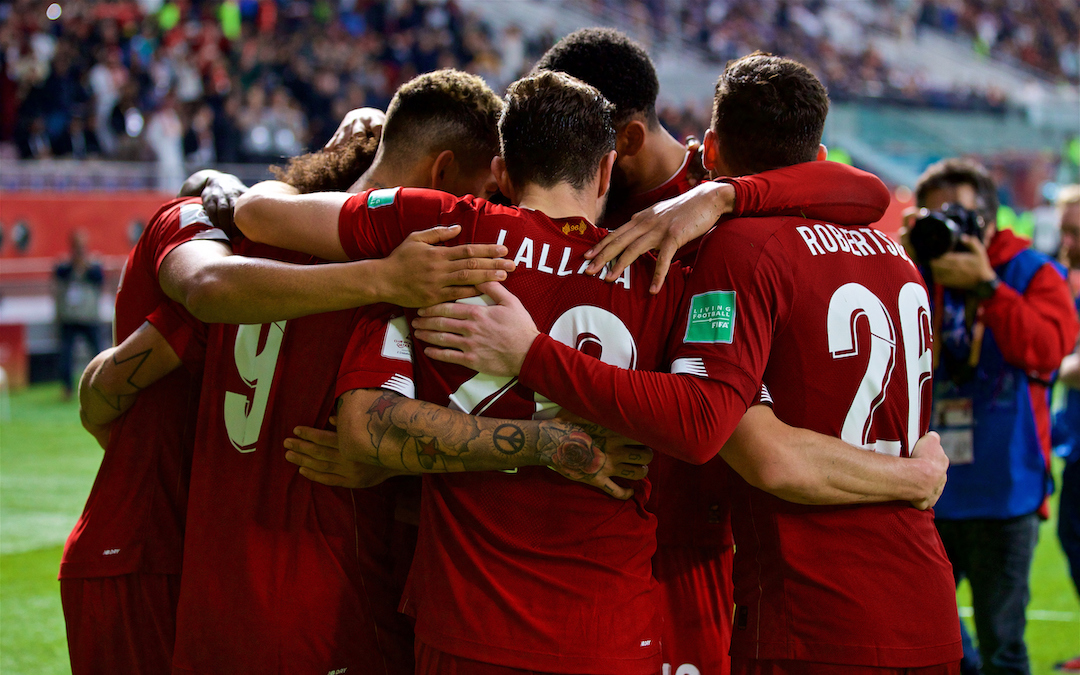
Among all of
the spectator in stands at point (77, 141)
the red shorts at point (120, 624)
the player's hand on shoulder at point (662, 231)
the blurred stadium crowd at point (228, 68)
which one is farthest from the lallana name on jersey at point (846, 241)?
the spectator in stands at point (77, 141)

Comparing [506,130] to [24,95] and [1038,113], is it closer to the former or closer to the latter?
[24,95]

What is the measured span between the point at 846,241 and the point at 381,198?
108 centimetres

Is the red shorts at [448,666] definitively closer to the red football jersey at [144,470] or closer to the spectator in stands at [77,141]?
the red football jersey at [144,470]

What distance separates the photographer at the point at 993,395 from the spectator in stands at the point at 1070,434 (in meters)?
0.76

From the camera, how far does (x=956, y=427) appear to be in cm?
369

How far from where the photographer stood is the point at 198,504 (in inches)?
90.8

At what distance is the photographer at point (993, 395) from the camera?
343 centimetres

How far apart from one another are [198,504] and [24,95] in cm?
1315

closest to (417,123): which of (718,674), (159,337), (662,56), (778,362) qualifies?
(159,337)

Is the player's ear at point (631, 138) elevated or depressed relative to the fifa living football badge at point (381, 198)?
elevated

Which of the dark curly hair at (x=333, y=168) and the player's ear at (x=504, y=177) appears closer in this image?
the player's ear at (x=504, y=177)

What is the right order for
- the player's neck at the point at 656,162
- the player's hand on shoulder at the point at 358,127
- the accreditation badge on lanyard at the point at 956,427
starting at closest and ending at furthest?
the player's hand on shoulder at the point at 358,127 < the player's neck at the point at 656,162 < the accreditation badge on lanyard at the point at 956,427

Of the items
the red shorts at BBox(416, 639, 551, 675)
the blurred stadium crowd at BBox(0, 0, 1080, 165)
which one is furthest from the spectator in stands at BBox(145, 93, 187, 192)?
the red shorts at BBox(416, 639, 551, 675)

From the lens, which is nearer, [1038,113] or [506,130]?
[506,130]
